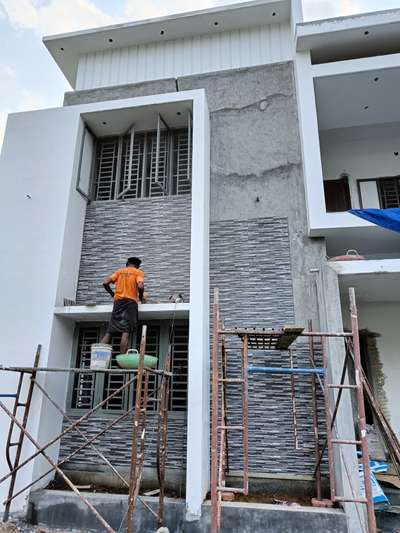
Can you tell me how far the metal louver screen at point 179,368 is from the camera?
6.06m

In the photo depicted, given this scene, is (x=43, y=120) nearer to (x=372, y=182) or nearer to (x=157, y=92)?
(x=157, y=92)

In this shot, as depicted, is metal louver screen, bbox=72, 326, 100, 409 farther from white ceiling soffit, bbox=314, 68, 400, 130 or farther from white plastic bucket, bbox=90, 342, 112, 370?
white ceiling soffit, bbox=314, 68, 400, 130

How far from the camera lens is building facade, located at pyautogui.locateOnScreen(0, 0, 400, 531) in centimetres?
584

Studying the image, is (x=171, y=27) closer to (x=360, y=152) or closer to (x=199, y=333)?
(x=360, y=152)

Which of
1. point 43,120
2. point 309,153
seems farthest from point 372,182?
point 43,120

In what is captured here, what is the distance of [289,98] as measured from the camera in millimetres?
7555

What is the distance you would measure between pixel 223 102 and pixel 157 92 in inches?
57.1

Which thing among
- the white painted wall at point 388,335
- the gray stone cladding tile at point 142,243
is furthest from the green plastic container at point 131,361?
the white painted wall at point 388,335

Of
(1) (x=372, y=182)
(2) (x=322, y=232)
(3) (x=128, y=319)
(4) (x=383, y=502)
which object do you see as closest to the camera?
(4) (x=383, y=502)

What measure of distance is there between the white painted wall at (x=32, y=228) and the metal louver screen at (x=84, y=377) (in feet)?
1.92

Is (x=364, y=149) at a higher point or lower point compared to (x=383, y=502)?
higher

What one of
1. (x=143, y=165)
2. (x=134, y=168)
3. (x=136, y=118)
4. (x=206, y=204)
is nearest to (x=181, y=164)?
(x=143, y=165)

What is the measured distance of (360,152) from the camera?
28.1 ft

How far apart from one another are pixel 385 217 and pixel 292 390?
3108 mm
